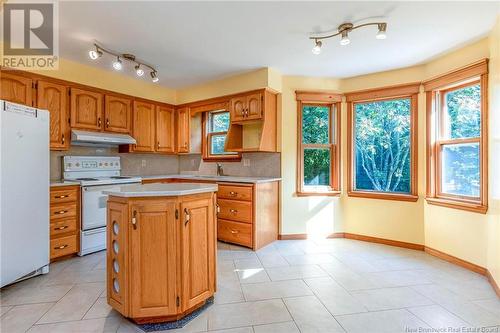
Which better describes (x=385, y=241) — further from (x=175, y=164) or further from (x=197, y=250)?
(x=175, y=164)

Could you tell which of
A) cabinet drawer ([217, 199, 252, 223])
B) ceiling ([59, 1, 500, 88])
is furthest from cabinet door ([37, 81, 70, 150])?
cabinet drawer ([217, 199, 252, 223])

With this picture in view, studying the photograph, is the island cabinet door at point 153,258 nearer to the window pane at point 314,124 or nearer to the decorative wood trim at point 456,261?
the window pane at point 314,124

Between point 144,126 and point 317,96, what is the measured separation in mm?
2873

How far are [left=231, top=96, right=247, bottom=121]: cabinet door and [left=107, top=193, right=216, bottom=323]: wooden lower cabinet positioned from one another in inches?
89.2

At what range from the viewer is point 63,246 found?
3.06m

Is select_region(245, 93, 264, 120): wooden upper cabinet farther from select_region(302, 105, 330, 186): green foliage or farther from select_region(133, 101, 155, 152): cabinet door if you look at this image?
select_region(133, 101, 155, 152): cabinet door

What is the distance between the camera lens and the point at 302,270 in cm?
281

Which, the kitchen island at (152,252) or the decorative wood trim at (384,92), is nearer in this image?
the kitchen island at (152,252)

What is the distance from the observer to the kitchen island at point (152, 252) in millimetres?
1757

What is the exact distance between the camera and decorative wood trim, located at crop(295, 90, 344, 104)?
394 centimetres

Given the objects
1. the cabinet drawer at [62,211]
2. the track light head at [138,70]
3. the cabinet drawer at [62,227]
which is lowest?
the cabinet drawer at [62,227]

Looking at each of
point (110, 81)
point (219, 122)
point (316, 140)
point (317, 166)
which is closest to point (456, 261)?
point (317, 166)

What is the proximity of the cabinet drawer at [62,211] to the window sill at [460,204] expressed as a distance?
14.9ft

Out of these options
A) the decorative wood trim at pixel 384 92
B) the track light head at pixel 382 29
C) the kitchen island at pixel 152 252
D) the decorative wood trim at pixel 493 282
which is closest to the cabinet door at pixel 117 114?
the kitchen island at pixel 152 252
